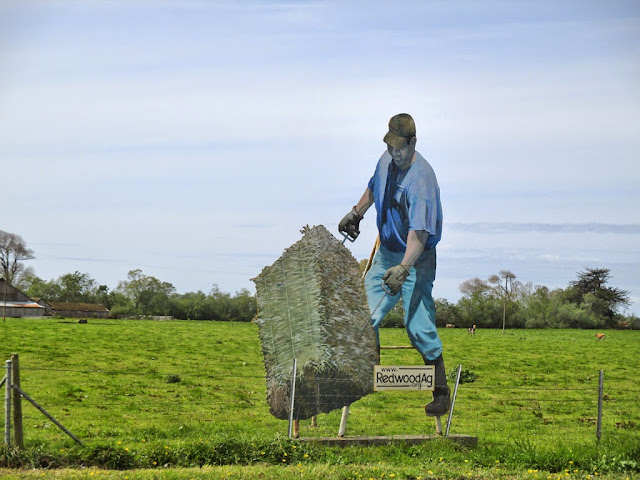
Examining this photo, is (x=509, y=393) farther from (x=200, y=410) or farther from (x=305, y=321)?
(x=305, y=321)

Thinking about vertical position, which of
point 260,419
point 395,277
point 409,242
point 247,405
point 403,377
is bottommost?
point 260,419

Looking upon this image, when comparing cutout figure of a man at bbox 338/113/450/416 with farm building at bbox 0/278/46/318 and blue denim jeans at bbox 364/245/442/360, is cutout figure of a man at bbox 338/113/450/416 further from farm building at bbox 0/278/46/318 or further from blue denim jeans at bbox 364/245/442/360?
farm building at bbox 0/278/46/318

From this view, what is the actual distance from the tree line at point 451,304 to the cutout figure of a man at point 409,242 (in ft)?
79.7

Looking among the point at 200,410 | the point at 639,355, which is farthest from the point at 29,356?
the point at 639,355

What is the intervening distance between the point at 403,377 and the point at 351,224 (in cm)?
333

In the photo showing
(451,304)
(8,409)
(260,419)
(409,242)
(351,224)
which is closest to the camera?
(8,409)

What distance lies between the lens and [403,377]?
15844 millimetres

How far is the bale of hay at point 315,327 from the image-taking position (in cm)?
1546

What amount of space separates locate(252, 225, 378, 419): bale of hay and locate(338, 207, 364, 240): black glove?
0.74m

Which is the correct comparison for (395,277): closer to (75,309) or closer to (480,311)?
(480,311)

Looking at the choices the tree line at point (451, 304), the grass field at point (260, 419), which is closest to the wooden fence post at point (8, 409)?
the grass field at point (260, 419)

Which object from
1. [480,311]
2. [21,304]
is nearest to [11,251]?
[21,304]

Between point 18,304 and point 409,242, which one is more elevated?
point 409,242

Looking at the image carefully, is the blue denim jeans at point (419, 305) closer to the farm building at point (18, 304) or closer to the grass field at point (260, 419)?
the grass field at point (260, 419)
